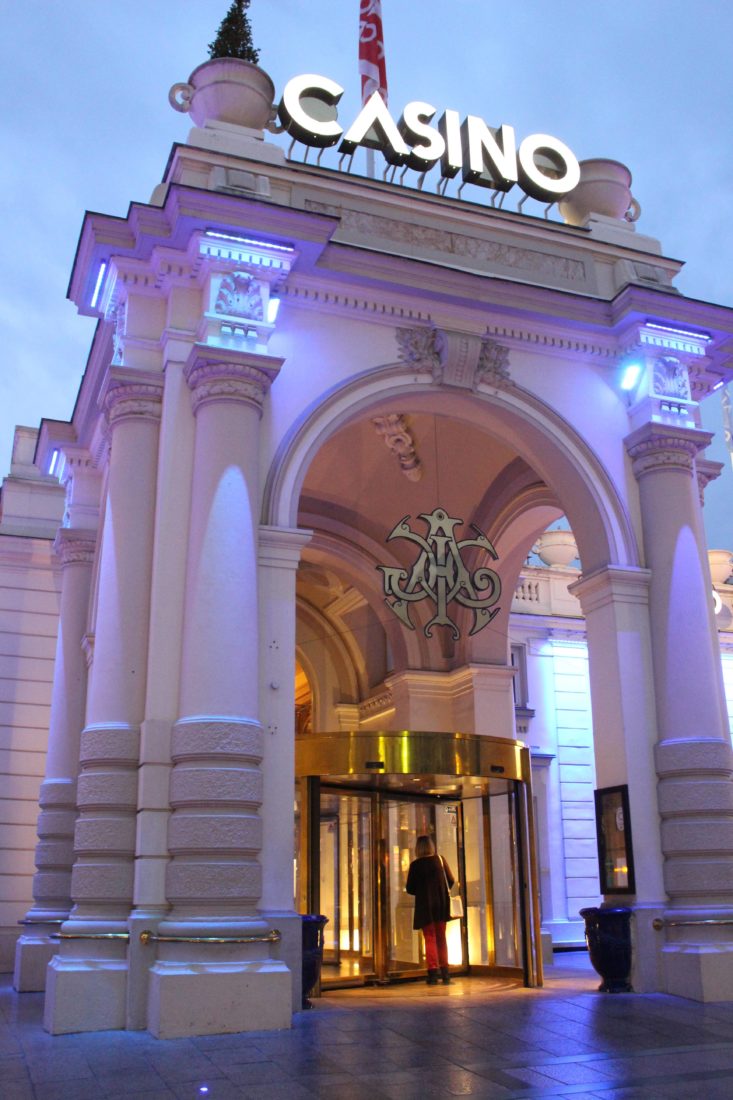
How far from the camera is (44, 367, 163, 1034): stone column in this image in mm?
9172

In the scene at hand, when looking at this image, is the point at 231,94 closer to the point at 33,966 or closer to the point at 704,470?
the point at 704,470

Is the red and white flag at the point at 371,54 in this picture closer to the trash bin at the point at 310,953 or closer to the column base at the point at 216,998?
the trash bin at the point at 310,953

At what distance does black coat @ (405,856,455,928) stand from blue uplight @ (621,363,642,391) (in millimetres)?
6257

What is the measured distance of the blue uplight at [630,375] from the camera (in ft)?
43.4

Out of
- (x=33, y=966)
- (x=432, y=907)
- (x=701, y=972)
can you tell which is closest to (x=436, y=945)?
(x=432, y=907)

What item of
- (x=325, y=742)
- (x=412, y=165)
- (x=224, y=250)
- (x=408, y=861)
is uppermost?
(x=412, y=165)

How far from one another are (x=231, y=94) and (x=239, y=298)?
3.12 meters

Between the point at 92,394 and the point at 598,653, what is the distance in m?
7.12

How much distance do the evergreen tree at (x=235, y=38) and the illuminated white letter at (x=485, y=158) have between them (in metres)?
3.19

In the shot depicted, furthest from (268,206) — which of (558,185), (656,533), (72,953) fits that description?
(72,953)

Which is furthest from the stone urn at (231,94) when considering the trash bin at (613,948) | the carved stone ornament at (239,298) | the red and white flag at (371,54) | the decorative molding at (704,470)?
the trash bin at (613,948)

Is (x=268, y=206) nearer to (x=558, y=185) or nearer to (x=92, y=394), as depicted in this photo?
(x=92, y=394)

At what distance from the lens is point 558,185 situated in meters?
14.1

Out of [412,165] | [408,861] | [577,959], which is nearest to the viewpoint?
[408,861]
